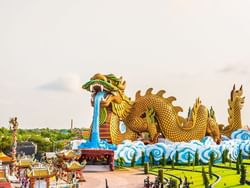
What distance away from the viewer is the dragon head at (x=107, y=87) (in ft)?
111

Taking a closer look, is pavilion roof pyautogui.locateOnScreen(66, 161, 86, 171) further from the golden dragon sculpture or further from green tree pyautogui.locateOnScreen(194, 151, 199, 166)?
green tree pyautogui.locateOnScreen(194, 151, 199, 166)

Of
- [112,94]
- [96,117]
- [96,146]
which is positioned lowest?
[96,146]

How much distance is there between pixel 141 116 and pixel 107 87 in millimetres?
4554

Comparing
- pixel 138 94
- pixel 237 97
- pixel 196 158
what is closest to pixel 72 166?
pixel 196 158

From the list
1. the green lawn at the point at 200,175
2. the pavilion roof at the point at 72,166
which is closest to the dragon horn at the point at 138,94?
the green lawn at the point at 200,175

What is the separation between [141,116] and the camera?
36.0 meters

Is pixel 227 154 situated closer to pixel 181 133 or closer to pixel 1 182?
pixel 181 133

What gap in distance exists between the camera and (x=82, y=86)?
34562mm

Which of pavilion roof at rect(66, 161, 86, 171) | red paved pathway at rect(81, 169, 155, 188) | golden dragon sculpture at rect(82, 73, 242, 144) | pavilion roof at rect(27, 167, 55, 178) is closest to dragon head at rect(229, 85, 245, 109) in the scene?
golden dragon sculpture at rect(82, 73, 242, 144)

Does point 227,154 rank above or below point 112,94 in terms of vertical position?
below

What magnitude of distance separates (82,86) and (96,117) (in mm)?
3552

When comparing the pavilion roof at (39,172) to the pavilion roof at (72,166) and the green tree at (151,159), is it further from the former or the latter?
the green tree at (151,159)

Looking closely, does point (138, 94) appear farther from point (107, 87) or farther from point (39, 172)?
point (39, 172)

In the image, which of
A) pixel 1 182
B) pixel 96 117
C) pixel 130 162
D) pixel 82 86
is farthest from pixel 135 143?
pixel 1 182
